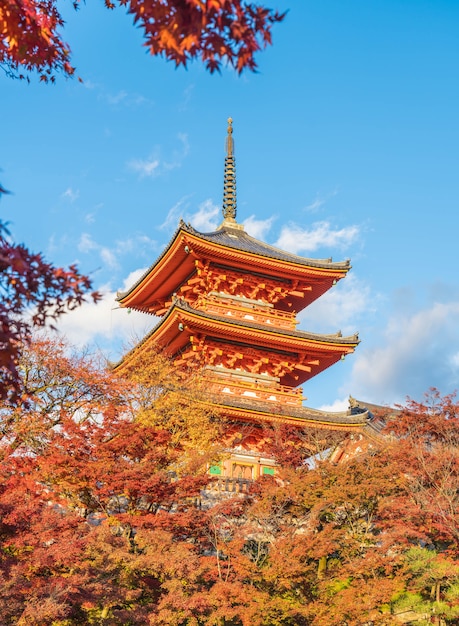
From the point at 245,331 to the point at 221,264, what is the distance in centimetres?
345

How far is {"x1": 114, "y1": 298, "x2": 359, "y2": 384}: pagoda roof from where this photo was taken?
23438 mm

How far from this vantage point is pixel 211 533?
15695 mm

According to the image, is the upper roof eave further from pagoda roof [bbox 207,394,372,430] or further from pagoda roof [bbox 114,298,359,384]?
pagoda roof [bbox 207,394,372,430]

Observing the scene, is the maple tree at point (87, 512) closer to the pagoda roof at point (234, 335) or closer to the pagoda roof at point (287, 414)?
the pagoda roof at point (287, 414)

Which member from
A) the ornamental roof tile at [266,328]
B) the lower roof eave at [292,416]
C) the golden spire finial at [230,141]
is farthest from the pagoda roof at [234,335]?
the golden spire finial at [230,141]

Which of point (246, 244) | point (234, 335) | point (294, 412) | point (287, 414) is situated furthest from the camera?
point (246, 244)

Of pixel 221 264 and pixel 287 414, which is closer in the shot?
pixel 287 414

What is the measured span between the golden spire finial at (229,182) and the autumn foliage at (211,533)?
52.2ft

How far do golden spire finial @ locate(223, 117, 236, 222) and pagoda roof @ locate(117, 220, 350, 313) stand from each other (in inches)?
37.9

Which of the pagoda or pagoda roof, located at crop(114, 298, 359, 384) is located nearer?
the pagoda

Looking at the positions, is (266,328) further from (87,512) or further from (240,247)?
(87,512)

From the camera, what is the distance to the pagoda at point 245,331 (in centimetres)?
2314

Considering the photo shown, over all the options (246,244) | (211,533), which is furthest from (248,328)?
(211,533)

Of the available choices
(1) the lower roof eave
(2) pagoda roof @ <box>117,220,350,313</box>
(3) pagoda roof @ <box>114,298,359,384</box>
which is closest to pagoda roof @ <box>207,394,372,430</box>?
(1) the lower roof eave
